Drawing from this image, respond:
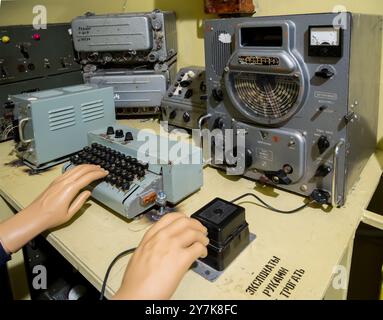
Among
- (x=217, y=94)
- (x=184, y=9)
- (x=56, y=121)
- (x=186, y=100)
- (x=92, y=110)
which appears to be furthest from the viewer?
(x=184, y=9)

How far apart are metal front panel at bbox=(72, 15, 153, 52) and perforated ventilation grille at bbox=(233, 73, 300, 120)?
2.16 feet

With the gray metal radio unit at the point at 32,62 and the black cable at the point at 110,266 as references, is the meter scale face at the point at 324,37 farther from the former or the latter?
the gray metal radio unit at the point at 32,62

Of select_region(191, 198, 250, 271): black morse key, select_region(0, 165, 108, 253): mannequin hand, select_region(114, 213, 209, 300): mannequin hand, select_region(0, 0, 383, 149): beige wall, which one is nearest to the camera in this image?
select_region(114, 213, 209, 300): mannequin hand

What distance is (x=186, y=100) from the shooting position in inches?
56.7

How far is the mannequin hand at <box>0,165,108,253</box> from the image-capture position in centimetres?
85

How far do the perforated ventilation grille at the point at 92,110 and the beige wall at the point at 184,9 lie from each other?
597 mm

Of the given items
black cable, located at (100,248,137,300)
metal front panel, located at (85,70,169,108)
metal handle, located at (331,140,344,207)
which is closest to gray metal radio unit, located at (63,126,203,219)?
black cable, located at (100,248,137,300)

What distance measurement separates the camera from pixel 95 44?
158 cm

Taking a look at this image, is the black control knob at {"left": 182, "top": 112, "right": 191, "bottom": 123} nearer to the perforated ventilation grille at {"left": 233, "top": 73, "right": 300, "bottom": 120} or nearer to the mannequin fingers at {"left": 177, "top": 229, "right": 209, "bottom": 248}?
the perforated ventilation grille at {"left": 233, "top": 73, "right": 300, "bottom": 120}

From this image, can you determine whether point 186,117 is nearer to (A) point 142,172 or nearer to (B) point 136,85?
(B) point 136,85

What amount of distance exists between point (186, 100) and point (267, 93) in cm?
52

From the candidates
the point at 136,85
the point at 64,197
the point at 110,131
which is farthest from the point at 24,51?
the point at 64,197

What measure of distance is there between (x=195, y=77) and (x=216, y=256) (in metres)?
0.93
